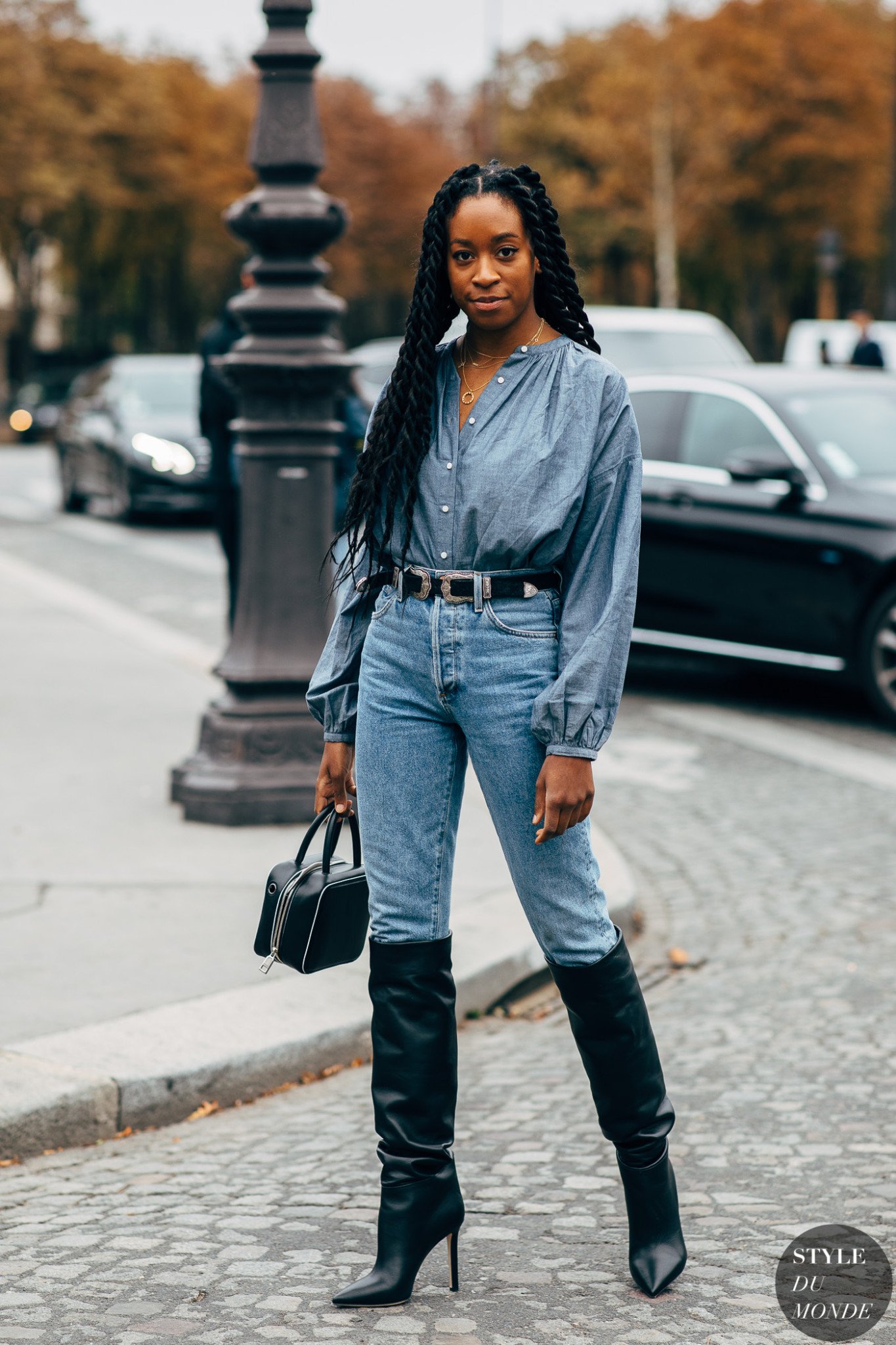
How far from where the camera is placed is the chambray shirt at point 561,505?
2.88m

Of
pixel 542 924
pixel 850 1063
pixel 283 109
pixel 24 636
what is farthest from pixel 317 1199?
pixel 24 636

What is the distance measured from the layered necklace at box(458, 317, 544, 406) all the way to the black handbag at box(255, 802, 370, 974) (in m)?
0.74

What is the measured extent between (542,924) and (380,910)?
265 mm

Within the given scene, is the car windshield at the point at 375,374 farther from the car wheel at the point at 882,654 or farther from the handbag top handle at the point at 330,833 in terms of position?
the handbag top handle at the point at 330,833

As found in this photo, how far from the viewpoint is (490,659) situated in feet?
9.61

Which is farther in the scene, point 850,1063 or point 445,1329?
point 850,1063

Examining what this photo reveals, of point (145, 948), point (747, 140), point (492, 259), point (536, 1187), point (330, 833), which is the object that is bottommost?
point (536, 1187)

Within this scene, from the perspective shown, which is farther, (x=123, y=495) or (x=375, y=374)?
(x=123, y=495)

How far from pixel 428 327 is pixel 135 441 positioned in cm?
1485

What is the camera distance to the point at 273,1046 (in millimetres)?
4305

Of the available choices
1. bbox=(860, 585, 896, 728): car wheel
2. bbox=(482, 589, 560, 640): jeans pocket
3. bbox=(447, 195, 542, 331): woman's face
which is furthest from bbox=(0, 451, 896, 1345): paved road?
bbox=(860, 585, 896, 728): car wheel

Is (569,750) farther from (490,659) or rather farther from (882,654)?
(882,654)

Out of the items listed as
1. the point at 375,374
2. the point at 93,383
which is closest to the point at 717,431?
the point at 375,374

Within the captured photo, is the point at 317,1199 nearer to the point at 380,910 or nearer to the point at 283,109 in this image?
the point at 380,910
